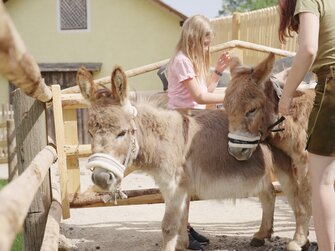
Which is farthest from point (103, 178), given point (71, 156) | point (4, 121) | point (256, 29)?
point (4, 121)

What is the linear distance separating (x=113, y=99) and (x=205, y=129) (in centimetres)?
81

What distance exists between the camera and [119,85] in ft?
10.9

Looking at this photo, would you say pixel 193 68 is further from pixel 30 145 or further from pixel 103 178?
pixel 30 145

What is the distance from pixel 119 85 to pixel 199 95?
803 millimetres

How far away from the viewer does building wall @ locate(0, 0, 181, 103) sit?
52.2ft

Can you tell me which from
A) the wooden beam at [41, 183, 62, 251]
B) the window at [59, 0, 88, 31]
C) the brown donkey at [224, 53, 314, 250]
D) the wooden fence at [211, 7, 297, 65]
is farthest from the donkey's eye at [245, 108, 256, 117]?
the window at [59, 0, 88, 31]

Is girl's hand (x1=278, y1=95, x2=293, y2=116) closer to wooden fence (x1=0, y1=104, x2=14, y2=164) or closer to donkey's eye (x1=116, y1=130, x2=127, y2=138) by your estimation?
donkey's eye (x1=116, y1=130, x2=127, y2=138)

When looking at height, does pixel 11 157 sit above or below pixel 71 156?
below

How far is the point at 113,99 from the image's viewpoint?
3.36 meters

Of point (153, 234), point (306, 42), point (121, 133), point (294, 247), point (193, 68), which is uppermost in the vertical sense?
point (306, 42)

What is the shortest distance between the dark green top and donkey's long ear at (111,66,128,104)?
1159 mm

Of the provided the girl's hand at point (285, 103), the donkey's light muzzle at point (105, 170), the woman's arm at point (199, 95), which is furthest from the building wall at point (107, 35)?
the girl's hand at point (285, 103)

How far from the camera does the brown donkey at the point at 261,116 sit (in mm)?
3461

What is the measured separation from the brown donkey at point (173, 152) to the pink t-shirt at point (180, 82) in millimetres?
251
